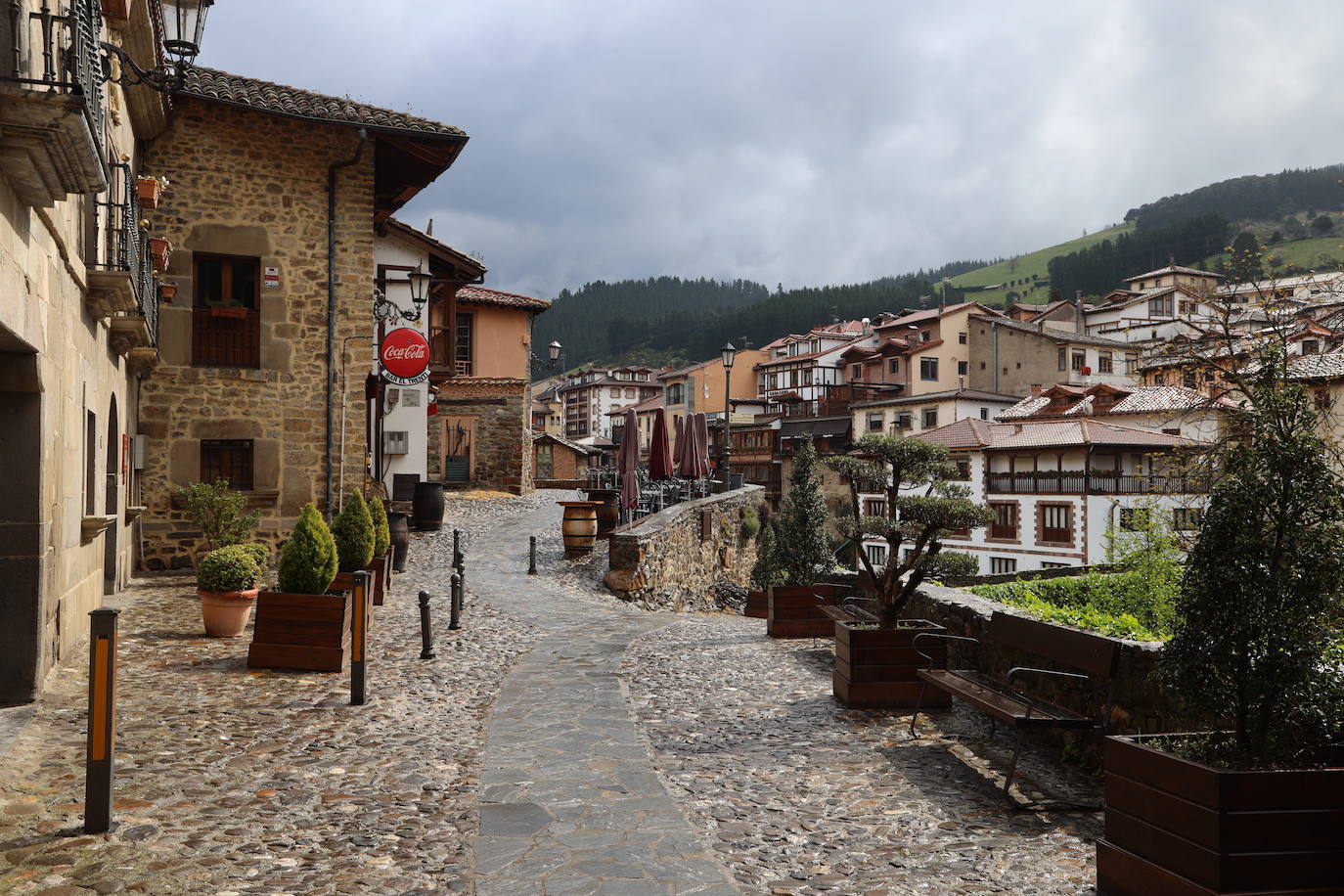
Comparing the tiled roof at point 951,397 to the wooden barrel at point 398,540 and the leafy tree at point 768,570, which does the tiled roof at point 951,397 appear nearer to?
the leafy tree at point 768,570

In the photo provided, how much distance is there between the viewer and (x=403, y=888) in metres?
3.99

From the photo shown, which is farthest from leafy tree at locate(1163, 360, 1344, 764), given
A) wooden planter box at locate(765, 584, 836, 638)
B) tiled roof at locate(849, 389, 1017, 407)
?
tiled roof at locate(849, 389, 1017, 407)

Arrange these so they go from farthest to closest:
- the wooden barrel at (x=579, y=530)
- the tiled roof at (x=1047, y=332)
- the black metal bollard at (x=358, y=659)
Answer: the tiled roof at (x=1047, y=332) < the wooden barrel at (x=579, y=530) < the black metal bollard at (x=358, y=659)

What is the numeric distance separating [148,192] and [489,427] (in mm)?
20846

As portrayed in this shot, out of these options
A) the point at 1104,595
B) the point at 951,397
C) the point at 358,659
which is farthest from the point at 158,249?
the point at 951,397

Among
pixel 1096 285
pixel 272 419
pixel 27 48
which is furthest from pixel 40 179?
pixel 1096 285

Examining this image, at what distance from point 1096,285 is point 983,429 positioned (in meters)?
85.1

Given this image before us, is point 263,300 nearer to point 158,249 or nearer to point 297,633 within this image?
point 158,249

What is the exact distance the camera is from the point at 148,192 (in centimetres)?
1132

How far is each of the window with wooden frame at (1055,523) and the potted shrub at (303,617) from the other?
122ft

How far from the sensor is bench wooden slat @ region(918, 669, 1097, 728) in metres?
5.28

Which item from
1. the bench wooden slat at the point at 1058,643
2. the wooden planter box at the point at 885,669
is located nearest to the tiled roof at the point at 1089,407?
the wooden planter box at the point at 885,669

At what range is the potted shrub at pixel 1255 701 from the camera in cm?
341

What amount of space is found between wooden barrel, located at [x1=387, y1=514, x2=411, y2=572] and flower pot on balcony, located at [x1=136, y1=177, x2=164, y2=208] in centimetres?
654
